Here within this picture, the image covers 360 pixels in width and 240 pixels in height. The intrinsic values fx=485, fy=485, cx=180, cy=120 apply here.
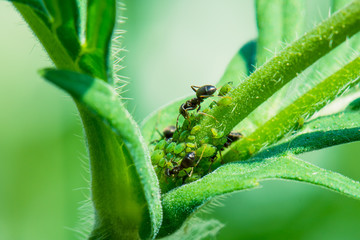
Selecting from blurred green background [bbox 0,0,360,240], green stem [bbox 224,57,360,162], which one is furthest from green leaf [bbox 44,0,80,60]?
blurred green background [bbox 0,0,360,240]

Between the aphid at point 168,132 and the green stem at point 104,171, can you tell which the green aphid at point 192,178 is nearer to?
the green stem at point 104,171

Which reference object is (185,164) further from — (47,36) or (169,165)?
(47,36)

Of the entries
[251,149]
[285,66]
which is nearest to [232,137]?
[251,149]

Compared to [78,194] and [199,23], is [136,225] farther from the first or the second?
[199,23]

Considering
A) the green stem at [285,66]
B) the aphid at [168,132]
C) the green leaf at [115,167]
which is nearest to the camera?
the green leaf at [115,167]

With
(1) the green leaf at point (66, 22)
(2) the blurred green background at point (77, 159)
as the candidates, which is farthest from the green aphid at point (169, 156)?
(2) the blurred green background at point (77, 159)

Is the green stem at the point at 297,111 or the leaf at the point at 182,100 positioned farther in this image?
the leaf at the point at 182,100
